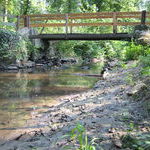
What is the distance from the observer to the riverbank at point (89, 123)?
3.09 meters

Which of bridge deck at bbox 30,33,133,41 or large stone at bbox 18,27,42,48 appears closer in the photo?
bridge deck at bbox 30,33,133,41

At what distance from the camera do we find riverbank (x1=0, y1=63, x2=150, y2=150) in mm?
3094

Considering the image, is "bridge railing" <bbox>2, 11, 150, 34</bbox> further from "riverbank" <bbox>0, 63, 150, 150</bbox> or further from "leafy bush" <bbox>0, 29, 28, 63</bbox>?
"riverbank" <bbox>0, 63, 150, 150</bbox>

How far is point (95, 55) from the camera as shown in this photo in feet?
70.0

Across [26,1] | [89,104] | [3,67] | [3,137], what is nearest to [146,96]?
[89,104]

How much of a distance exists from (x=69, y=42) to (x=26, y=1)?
7239mm

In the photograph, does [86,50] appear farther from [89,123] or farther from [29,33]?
[89,123]

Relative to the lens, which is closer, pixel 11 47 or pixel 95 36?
pixel 11 47

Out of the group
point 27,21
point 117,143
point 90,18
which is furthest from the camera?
point 27,21

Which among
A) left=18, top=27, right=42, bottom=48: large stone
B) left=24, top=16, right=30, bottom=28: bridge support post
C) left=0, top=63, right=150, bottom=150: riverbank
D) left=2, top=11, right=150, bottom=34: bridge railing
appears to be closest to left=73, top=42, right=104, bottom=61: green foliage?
left=2, top=11, right=150, bottom=34: bridge railing

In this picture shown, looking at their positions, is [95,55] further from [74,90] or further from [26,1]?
[74,90]

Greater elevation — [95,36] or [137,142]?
[95,36]

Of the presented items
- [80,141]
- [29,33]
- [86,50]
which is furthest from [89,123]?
[86,50]

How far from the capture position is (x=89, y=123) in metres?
3.67
